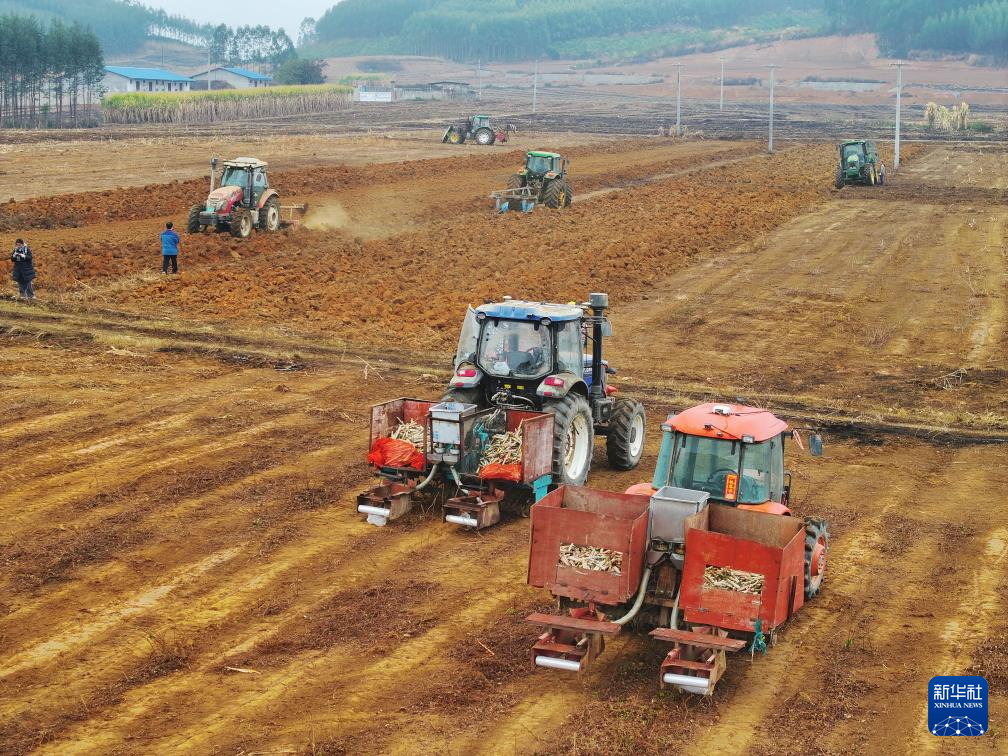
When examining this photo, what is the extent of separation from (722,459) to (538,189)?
31.9m

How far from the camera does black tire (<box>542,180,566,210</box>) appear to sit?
1634 inches

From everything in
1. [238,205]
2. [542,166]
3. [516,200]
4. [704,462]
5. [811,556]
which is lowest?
[811,556]

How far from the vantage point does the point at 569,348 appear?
14.8 m

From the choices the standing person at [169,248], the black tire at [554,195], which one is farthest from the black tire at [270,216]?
the black tire at [554,195]

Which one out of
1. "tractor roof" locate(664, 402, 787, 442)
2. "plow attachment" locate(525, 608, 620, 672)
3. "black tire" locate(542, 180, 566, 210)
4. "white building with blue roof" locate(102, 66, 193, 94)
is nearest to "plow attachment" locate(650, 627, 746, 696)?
"plow attachment" locate(525, 608, 620, 672)

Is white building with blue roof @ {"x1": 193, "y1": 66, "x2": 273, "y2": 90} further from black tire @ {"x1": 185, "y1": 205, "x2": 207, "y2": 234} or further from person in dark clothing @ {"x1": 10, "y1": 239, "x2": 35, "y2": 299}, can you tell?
person in dark clothing @ {"x1": 10, "y1": 239, "x2": 35, "y2": 299}

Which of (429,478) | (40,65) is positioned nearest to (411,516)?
(429,478)

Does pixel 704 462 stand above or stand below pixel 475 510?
A: above

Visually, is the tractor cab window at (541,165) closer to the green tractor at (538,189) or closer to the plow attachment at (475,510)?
the green tractor at (538,189)

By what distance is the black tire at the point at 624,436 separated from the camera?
15.6 meters

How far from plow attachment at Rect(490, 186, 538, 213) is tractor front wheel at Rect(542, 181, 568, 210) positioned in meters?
0.39

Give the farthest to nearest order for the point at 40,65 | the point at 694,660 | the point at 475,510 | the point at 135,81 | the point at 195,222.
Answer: the point at 135,81
the point at 40,65
the point at 195,222
the point at 475,510
the point at 694,660

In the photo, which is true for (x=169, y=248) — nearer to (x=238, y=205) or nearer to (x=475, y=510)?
(x=238, y=205)

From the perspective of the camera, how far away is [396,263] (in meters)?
30.8
